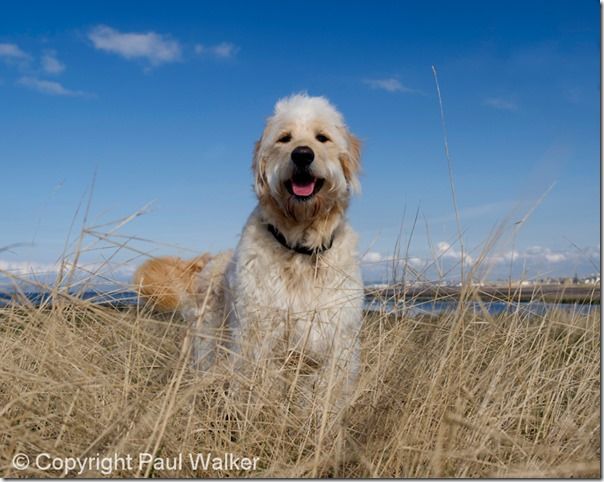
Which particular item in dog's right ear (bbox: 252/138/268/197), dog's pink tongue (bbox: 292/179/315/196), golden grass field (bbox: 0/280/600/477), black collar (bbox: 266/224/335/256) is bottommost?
golden grass field (bbox: 0/280/600/477)

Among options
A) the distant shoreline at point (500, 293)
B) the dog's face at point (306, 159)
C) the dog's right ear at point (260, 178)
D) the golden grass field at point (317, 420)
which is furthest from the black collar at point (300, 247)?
the golden grass field at point (317, 420)

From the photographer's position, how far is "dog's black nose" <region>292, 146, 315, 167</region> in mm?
4176

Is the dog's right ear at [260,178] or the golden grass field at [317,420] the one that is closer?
the golden grass field at [317,420]

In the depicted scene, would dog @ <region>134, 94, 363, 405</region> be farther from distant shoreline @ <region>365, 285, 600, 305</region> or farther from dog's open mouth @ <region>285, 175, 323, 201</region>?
distant shoreline @ <region>365, 285, 600, 305</region>

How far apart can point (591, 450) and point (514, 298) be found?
173 centimetres

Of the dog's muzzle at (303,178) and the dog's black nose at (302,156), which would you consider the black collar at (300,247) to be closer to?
the dog's muzzle at (303,178)

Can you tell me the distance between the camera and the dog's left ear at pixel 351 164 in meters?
4.55

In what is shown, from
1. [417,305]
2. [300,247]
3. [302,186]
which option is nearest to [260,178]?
[302,186]

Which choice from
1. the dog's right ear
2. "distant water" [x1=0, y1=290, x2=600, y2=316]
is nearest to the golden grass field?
"distant water" [x1=0, y1=290, x2=600, y2=316]

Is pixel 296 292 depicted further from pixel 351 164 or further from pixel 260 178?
pixel 351 164

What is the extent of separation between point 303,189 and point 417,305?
3.84 feet

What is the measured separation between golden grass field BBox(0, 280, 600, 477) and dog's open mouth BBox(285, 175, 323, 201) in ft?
3.72

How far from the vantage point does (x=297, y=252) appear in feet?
14.3

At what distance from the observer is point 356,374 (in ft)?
12.8
